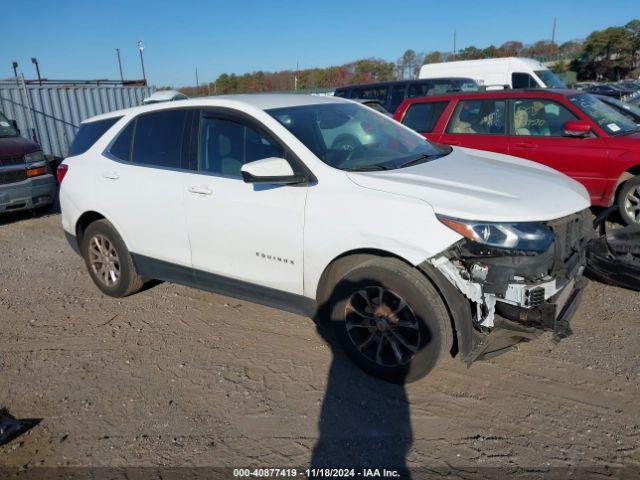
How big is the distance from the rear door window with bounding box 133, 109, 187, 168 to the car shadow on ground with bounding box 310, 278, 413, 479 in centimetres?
180

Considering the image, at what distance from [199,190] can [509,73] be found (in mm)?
14686

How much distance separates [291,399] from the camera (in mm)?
3293

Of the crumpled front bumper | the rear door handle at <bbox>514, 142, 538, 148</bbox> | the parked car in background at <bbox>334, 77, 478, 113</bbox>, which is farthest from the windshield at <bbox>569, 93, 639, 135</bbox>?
the crumpled front bumper

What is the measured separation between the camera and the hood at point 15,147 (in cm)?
793

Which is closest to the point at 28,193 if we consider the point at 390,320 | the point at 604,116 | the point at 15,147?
the point at 15,147

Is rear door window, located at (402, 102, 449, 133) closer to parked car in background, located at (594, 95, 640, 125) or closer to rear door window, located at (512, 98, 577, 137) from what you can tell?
rear door window, located at (512, 98, 577, 137)

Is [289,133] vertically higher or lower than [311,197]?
higher

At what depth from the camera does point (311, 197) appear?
3.39 meters

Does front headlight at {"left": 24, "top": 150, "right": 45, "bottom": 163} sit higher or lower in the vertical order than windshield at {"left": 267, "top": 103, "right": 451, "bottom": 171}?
lower

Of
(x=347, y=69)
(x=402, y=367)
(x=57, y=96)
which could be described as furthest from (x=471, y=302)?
(x=347, y=69)

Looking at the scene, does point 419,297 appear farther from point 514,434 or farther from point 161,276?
point 161,276

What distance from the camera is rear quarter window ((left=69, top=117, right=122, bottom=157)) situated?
4.86 meters

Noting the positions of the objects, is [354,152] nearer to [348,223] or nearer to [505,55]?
[348,223]

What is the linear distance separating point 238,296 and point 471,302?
5.75ft
